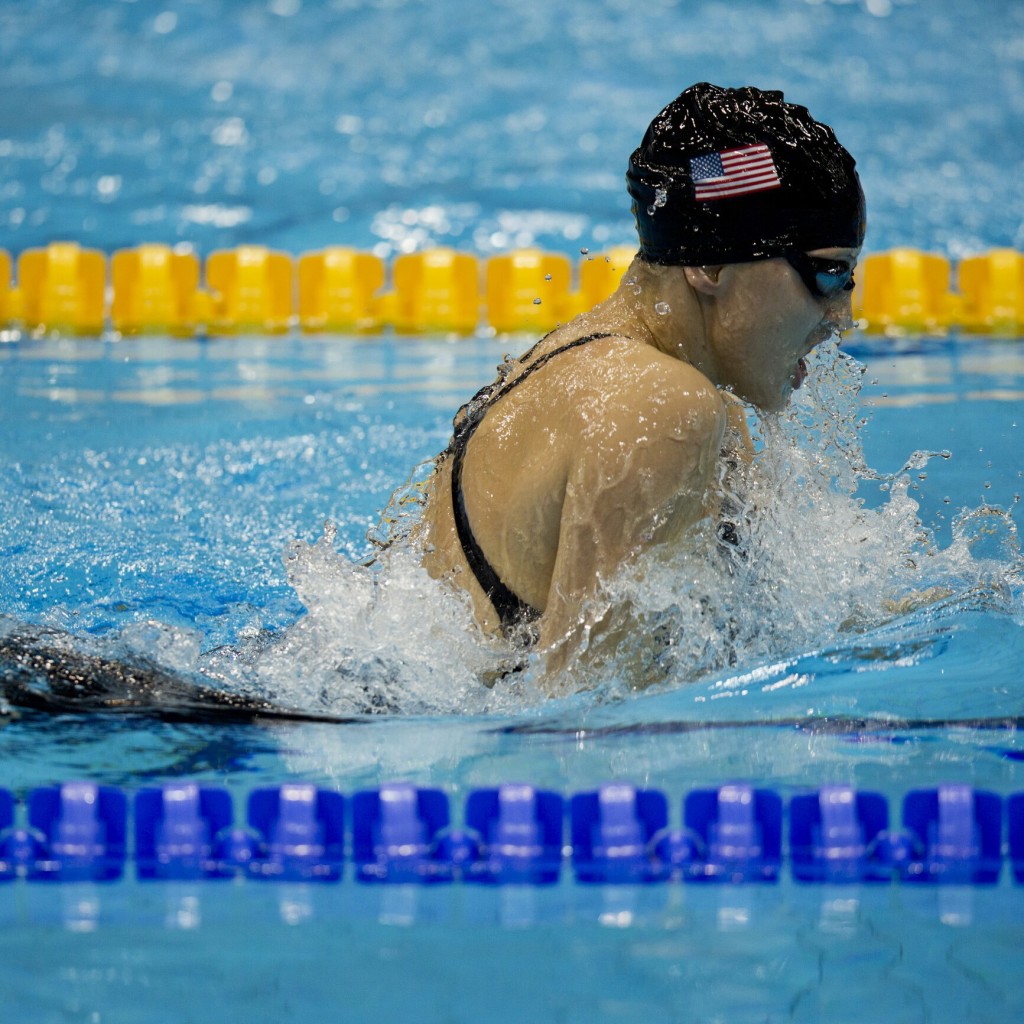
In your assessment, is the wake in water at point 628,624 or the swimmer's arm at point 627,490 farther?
the wake in water at point 628,624

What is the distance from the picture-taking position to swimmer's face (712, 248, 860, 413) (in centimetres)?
211

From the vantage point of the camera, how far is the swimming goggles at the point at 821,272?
2105mm

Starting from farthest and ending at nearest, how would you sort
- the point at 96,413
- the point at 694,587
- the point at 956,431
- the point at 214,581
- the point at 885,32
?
the point at 885,32 < the point at 96,413 < the point at 956,431 < the point at 214,581 < the point at 694,587

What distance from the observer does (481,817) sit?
2.08 metres

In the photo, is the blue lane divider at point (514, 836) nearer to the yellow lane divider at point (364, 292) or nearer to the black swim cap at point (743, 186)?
the black swim cap at point (743, 186)

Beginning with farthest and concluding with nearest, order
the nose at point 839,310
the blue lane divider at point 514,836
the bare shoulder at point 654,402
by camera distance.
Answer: the nose at point 839,310 → the blue lane divider at point 514,836 → the bare shoulder at point 654,402

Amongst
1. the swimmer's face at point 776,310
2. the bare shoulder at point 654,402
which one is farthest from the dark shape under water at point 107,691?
the swimmer's face at point 776,310

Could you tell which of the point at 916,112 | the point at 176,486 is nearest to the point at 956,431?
the point at 176,486

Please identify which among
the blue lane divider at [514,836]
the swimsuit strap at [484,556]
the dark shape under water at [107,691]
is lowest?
the blue lane divider at [514,836]

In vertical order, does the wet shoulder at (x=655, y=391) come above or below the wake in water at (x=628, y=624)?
above

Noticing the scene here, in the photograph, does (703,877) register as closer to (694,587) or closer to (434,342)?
(694,587)

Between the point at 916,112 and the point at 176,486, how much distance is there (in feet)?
28.5

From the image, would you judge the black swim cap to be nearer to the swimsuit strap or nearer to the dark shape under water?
the swimsuit strap

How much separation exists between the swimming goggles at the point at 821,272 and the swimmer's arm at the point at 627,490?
26 centimetres
